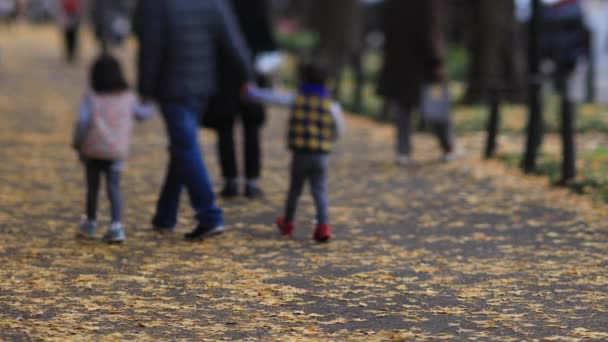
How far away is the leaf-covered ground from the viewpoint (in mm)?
6035

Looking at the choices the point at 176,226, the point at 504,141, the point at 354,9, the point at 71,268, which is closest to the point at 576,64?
the point at 354,9

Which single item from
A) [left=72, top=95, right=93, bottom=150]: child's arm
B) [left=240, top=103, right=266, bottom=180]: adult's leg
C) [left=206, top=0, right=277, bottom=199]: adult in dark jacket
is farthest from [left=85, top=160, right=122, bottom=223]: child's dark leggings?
[left=240, top=103, right=266, bottom=180]: adult's leg

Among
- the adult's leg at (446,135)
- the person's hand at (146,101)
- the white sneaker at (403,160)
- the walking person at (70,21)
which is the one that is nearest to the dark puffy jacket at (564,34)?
the walking person at (70,21)

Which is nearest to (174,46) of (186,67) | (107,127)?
(186,67)

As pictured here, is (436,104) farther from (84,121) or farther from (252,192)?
(84,121)

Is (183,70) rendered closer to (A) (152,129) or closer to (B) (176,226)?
(B) (176,226)

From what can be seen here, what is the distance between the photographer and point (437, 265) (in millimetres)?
7551

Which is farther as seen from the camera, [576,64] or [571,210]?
[576,64]

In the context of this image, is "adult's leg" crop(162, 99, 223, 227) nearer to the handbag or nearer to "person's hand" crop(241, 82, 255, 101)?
"person's hand" crop(241, 82, 255, 101)

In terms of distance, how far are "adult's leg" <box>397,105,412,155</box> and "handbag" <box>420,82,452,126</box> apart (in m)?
0.18

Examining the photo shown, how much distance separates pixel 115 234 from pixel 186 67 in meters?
1.18

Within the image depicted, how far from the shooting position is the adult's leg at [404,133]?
12617 millimetres

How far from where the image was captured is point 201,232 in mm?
8367

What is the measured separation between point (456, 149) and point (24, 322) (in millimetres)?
8570
